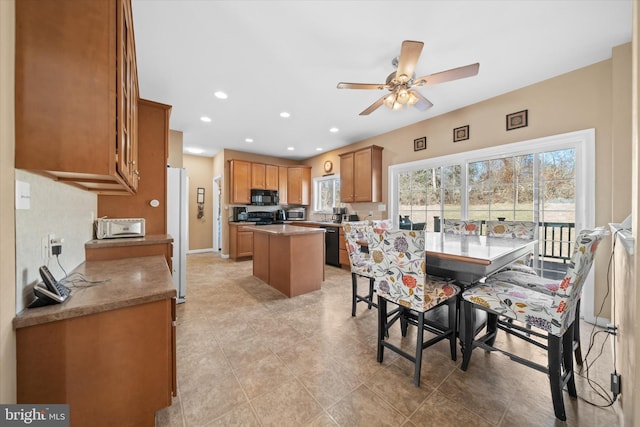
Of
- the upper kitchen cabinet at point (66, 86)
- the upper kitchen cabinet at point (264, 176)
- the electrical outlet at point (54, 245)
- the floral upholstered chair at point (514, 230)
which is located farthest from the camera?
the upper kitchen cabinet at point (264, 176)

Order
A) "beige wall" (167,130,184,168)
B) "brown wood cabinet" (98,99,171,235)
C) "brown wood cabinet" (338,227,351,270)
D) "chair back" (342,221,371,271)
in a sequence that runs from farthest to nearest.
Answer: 1. "brown wood cabinet" (338,227,351,270)
2. "beige wall" (167,130,184,168)
3. "brown wood cabinet" (98,99,171,235)
4. "chair back" (342,221,371,271)

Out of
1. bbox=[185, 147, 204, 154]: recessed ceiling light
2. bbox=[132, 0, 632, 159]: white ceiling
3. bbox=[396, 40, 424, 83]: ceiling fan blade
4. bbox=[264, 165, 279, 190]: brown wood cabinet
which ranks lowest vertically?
bbox=[264, 165, 279, 190]: brown wood cabinet

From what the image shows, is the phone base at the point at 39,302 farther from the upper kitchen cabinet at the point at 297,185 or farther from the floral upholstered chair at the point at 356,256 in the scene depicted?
the upper kitchen cabinet at the point at 297,185

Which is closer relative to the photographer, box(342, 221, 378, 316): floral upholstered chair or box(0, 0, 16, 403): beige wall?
box(0, 0, 16, 403): beige wall

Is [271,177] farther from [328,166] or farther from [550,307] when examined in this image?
[550,307]

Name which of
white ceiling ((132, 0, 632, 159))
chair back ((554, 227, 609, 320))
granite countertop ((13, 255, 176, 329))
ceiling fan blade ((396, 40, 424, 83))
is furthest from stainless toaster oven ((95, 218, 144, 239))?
chair back ((554, 227, 609, 320))

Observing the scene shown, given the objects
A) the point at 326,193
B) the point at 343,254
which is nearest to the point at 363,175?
the point at 343,254

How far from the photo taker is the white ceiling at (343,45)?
1.79 meters

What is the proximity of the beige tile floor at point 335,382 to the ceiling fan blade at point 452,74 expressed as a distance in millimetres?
2340

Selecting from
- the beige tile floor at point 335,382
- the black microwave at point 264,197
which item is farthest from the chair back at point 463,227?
the black microwave at point 264,197

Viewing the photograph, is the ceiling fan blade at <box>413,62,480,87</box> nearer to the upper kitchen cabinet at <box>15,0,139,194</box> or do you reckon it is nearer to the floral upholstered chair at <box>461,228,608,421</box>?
the floral upholstered chair at <box>461,228,608,421</box>

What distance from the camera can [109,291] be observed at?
1.16 metres

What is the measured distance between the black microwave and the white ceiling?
2.61 meters

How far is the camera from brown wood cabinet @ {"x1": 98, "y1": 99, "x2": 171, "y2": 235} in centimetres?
268
